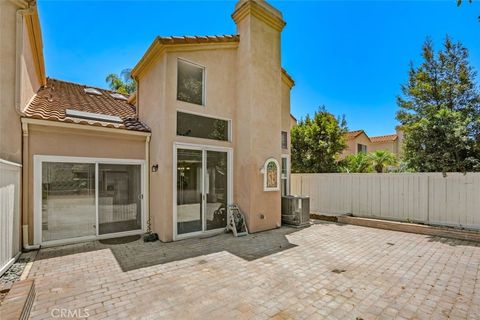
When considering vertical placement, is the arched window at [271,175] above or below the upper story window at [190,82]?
below

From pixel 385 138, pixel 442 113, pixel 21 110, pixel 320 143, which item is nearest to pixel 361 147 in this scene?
pixel 385 138

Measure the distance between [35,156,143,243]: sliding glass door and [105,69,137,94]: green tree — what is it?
1995 centimetres

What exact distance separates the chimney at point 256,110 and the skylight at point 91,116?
4.50 metres

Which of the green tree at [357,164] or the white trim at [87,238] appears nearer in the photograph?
the white trim at [87,238]

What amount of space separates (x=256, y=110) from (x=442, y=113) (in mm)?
7588

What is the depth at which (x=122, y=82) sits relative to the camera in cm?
2505

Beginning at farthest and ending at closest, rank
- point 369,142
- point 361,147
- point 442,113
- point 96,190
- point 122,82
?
point 369,142, point 361,147, point 122,82, point 442,113, point 96,190

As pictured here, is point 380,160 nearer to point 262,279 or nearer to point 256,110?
point 256,110

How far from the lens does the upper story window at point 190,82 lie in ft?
25.7

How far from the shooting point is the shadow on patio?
5.81m

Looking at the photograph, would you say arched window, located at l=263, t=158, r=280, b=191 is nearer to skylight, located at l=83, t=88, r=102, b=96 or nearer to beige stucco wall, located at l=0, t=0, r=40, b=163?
beige stucco wall, located at l=0, t=0, r=40, b=163

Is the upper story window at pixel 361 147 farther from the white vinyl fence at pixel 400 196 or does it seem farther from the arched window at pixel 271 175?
the arched window at pixel 271 175


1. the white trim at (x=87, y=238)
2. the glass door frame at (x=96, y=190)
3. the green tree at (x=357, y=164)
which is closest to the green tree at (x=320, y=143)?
the green tree at (x=357, y=164)

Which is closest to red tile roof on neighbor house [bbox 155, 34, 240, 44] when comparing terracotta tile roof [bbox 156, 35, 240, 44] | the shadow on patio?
terracotta tile roof [bbox 156, 35, 240, 44]
